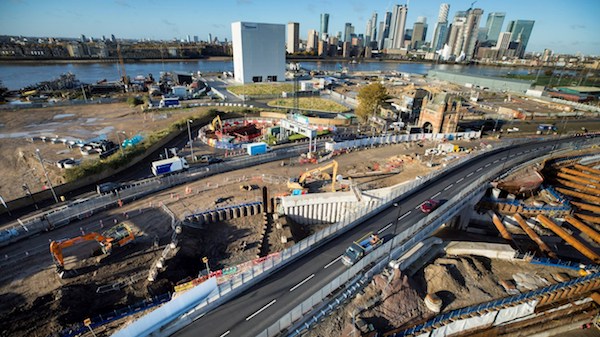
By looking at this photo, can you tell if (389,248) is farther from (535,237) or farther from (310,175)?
(535,237)

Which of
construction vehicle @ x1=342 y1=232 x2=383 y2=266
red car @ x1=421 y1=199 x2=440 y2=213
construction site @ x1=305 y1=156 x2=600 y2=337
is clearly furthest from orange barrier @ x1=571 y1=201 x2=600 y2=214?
construction vehicle @ x1=342 y1=232 x2=383 y2=266

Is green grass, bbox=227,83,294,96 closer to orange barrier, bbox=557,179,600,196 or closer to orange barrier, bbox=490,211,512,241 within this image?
orange barrier, bbox=490,211,512,241

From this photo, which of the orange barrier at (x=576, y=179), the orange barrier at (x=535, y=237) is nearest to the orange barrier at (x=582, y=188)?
the orange barrier at (x=576, y=179)

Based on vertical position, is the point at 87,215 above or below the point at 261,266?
below

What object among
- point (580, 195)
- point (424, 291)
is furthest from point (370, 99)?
point (424, 291)

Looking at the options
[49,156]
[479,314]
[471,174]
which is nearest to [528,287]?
[479,314]

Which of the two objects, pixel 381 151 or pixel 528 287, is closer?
pixel 528 287

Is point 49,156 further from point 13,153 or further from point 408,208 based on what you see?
point 408,208
